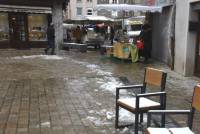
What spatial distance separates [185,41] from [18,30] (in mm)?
13321

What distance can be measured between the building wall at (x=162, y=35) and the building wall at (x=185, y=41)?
66.3 inches

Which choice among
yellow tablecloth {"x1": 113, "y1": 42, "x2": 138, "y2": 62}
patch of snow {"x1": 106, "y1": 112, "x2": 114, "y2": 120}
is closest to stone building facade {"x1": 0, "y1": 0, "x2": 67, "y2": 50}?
yellow tablecloth {"x1": 113, "y1": 42, "x2": 138, "y2": 62}

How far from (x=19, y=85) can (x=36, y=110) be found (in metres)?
2.92

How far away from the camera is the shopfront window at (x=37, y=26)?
22859mm

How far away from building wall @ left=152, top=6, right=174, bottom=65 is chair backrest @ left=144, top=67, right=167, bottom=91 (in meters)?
8.22

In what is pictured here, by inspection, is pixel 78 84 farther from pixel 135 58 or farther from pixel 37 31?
pixel 37 31

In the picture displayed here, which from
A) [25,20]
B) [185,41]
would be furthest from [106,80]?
[25,20]

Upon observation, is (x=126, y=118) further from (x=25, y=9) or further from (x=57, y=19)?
(x=25, y=9)

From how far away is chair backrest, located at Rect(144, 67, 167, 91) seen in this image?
5609 mm

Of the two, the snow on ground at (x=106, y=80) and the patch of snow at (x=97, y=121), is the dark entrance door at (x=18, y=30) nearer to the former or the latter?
the snow on ground at (x=106, y=80)

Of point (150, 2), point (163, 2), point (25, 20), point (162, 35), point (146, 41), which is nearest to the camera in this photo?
point (163, 2)

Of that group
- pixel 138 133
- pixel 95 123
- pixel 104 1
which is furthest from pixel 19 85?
pixel 104 1

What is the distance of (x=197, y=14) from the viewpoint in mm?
11594

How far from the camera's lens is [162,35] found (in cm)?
1591
